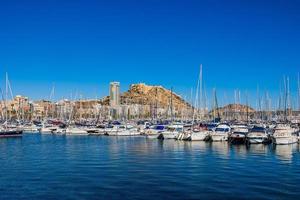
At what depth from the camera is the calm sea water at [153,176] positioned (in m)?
33.0

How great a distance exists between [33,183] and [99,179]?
5.60 metres

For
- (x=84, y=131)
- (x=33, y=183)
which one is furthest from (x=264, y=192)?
(x=84, y=131)

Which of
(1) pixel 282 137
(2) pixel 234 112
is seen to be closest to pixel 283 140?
(1) pixel 282 137

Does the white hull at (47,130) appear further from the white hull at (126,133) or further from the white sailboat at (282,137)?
the white sailboat at (282,137)

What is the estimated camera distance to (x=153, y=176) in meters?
41.1

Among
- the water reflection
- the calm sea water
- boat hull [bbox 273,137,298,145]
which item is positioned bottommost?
the calm sea water

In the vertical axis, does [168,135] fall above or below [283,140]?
above

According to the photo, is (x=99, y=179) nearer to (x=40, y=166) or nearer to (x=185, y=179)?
(x=185, y=179)

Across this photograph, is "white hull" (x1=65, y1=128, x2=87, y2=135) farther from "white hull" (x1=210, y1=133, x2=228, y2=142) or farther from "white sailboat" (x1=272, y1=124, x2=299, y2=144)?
"white sailboat" (x1=272, y1=124, x2=299, y2=144)

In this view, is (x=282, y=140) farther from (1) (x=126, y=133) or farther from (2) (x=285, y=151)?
(1) (x=126, y=133)

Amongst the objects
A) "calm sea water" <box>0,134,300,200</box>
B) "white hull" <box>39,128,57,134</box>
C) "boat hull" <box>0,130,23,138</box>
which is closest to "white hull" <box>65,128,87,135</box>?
"white hull" <box>39,128,57,134</box>

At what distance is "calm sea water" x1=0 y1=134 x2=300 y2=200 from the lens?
108 ft

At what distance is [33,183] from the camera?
3759cm

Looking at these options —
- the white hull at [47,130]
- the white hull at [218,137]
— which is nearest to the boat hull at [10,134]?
the white hull at [47,130]
